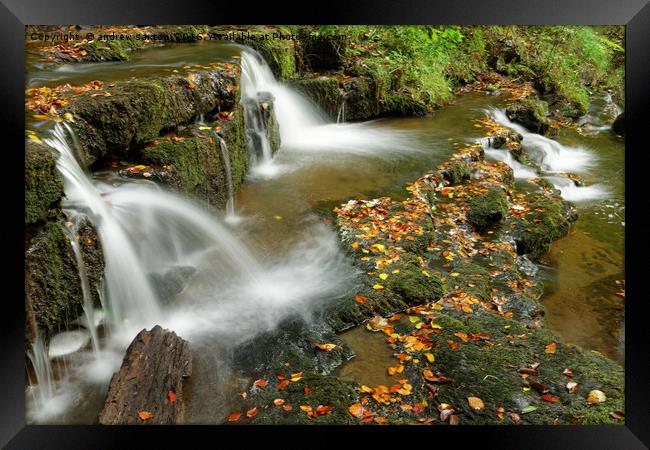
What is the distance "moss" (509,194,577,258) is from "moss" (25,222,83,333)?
500 centimetres

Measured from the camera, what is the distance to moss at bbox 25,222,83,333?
3.44 meters

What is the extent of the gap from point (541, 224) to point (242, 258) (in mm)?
4032

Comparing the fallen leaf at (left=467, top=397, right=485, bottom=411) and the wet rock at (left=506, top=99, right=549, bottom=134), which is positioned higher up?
the wet rock at (left=506, top=99, right=549, bottom=134)

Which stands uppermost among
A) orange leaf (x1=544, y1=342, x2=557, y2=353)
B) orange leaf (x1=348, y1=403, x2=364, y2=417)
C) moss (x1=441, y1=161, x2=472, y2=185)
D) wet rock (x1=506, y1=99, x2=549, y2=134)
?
wet rock (x1=506, y1=99, x2=549, y2=134)

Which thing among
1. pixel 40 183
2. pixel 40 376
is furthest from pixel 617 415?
pixel 40 183

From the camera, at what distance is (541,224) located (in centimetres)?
642

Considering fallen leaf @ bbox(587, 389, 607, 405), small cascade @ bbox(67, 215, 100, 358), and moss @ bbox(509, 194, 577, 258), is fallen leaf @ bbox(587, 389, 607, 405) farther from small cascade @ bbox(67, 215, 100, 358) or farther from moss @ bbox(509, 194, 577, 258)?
small cascade @ bbox(67, 215, 100, 358)

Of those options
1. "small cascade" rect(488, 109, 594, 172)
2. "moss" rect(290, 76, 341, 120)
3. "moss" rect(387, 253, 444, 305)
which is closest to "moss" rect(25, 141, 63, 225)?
"moss" rect(387, 253, 444, 305)

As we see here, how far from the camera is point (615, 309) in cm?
524

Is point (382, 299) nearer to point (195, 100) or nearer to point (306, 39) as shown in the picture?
point (195, 100)

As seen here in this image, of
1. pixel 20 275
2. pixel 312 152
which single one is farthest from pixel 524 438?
pixel 312 152

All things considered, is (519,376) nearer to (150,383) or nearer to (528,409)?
(528,409)

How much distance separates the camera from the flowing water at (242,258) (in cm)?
366

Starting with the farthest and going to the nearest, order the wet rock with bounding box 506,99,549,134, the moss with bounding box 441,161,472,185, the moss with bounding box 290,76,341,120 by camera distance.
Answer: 1. the wet rock with bounding box 506,99,549,134
2. the moss with bounding box 290,76,341,120
3. the moss with bounding box 441,161,472,185
